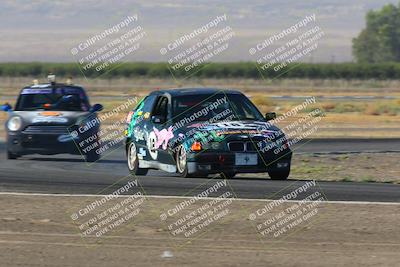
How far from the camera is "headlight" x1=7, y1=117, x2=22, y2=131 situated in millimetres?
20641

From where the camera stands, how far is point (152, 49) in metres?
183

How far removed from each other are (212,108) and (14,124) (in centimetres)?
570

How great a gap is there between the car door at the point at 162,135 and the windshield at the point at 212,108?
0.62 feet

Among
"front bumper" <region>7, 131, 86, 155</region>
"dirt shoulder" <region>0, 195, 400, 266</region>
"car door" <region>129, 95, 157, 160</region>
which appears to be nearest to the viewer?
"dirt shoulder" <region>0, 195, 400, 266</region>

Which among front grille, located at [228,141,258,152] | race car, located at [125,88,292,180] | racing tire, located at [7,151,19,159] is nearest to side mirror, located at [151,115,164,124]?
race car, located at [125,88,292,180]

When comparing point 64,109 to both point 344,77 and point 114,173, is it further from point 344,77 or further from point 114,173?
point 344,77

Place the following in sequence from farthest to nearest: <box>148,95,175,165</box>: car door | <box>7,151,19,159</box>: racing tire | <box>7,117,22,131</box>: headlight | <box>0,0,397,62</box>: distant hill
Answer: <box>0,0,397,62</box>: distant hill < <box>7,151,19,159</box>: racing tire < <box>7,117,22,131</box>: headlight < <box>148,95,175,165</box>: car door

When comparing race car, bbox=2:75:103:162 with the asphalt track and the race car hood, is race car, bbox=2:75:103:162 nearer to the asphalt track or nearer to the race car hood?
the race car hood

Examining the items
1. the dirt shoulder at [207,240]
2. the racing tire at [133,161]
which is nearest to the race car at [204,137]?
the racing tire at [133,161]

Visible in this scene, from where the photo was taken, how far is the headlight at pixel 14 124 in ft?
67.7

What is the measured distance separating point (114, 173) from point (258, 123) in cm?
319

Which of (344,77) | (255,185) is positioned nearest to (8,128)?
(255,185)

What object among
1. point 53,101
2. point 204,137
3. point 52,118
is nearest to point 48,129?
point 52,118

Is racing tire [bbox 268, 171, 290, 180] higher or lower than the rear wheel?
lower
